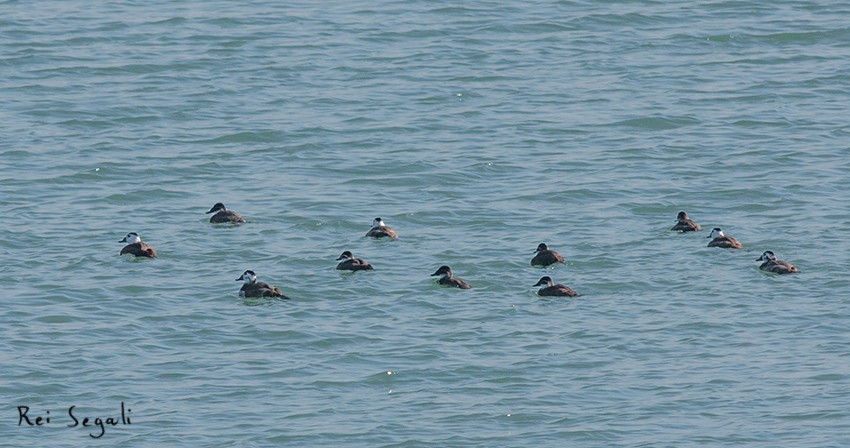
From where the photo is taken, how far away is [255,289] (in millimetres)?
21656

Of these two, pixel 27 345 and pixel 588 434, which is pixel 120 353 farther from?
pixel 588 434

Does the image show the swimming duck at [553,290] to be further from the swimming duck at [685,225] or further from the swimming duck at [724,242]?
the swimming duck at [685,225]

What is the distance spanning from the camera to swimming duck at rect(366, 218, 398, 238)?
25.1m

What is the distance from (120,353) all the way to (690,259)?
9456 mm

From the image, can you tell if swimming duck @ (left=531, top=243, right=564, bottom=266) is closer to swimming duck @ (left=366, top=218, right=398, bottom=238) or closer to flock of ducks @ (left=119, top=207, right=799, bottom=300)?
flock of ducks @ (left=119, top=207, right=799, bottom=300)

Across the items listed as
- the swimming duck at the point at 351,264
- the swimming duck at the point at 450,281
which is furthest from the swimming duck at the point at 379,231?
the swimming duck at the point at 450,281

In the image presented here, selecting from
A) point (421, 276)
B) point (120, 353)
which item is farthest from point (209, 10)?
point (120, 353)

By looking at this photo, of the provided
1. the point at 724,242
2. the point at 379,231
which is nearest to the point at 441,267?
the point at 379,231

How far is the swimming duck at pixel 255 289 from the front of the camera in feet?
71.1

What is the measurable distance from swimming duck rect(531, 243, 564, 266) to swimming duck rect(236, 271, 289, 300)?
413 centimetres

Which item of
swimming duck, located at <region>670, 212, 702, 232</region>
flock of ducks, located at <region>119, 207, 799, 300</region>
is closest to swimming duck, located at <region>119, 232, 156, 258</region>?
flock of ducks, located at <region>119, 207, 799, 300</region>

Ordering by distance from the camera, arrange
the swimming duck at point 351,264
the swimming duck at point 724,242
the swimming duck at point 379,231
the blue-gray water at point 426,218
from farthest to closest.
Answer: the swimming duck at point 379,231
the swimming duck at point 724,242
the swimming duck at point 351,264
the blue-gray water at point 426,218

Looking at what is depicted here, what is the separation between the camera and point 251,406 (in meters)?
17.8

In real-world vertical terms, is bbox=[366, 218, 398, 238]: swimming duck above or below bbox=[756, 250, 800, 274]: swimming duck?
above
